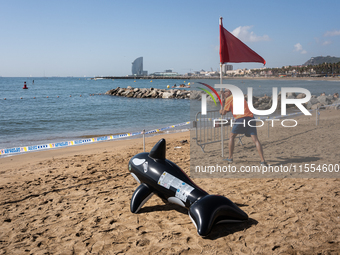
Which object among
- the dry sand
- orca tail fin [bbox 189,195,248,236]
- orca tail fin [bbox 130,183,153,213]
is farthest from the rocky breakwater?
orca tail fin [bbox 189,195,248,236]

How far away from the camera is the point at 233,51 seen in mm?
6949

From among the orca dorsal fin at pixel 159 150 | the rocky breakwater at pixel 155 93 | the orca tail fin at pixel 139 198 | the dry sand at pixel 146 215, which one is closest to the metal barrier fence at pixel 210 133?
the dry sand at pixel 146 215

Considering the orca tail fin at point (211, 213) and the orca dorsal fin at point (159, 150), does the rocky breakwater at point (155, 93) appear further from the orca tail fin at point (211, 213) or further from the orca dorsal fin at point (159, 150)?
the orca tail fin at point (211, 213)

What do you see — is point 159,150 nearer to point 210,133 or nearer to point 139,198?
point 139,198

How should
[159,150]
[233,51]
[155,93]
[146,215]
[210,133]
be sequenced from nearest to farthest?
[146,215], [159,150], [233,51], [210,133], [155,93]

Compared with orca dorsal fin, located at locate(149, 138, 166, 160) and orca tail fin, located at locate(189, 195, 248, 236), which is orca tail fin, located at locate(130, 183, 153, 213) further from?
orca tail fin, located at locate(189, 195, 248, 236)

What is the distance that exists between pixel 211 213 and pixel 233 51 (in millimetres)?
4740

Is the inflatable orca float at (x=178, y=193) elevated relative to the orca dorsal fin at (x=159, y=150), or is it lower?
lower

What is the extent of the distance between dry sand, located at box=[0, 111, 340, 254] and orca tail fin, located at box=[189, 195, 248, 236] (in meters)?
0.16

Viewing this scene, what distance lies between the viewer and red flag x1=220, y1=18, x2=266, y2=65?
270 inches

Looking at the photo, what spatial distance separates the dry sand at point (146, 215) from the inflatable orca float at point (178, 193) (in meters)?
0.23

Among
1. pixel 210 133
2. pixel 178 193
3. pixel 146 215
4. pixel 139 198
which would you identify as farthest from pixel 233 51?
pixel 210 133

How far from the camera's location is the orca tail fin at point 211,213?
12.1 feet

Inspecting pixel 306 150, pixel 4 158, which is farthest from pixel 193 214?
pixel 4 158
